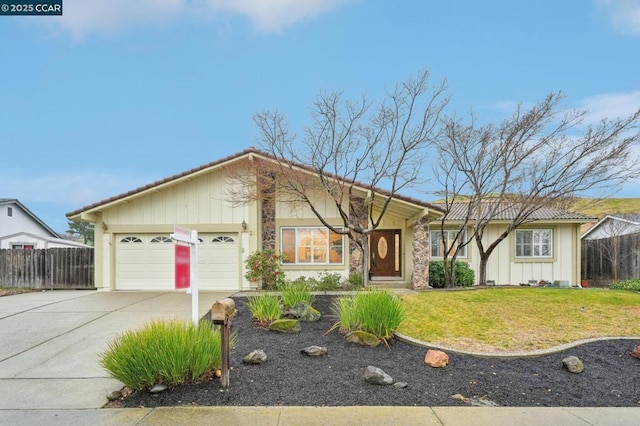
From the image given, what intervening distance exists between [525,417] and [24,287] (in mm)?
18915

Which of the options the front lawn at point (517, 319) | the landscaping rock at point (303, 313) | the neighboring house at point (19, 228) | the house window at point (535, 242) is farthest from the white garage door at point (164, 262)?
the neighboring house at point (19, 228)

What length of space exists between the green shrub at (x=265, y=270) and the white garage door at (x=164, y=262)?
0.89 m

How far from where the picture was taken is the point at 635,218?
2631cm

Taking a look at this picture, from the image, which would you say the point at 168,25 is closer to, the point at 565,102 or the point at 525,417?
the point at 525,417

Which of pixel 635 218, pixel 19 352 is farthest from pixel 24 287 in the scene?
pixel 635 218

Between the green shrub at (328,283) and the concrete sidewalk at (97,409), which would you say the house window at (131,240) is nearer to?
the concrete sidewalk at (97,409)

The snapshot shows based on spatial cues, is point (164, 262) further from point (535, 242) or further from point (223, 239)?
point (535, 242)

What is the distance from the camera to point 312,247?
46.8ft

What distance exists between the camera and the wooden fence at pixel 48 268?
1583 cm

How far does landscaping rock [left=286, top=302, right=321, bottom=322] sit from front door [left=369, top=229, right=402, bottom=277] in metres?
8.39

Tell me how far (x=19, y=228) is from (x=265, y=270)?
79.4ft

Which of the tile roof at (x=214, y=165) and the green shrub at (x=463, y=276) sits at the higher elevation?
the tile roof at (x=214, y=165)

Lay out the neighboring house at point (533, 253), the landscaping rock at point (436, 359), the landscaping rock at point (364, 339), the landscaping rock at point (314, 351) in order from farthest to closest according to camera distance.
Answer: the neighboring house at point (533, 253) < the landscaping rock at point (364, 339) < the landscaping rock at point (314, 351) < the landscaping rock at point (436, 359)

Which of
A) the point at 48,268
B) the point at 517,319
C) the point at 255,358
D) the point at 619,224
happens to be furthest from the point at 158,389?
the point at 619,224
